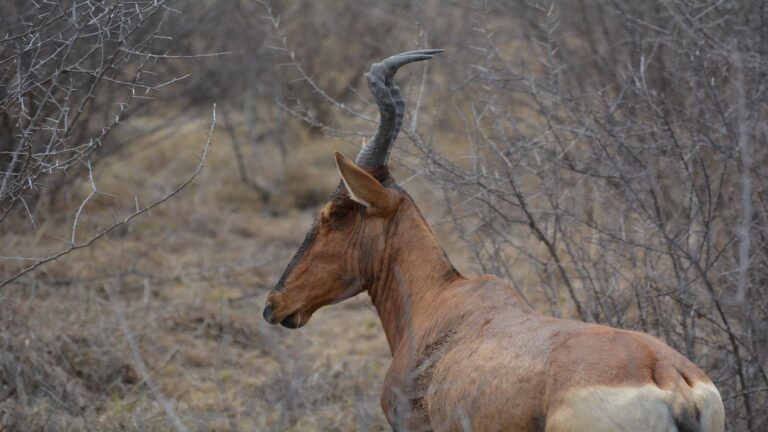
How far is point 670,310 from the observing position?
5.92 m

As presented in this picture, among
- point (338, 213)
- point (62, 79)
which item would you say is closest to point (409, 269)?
point (338, 213)

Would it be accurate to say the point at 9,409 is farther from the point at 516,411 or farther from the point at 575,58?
the point at 575,58

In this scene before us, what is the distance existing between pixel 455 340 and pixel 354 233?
955mm


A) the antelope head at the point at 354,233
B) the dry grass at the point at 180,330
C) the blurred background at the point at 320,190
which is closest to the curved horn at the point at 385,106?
the antelope head at the point at 354,233

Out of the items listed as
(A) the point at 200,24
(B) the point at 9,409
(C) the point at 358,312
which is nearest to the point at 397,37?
(A) the point at 200,24

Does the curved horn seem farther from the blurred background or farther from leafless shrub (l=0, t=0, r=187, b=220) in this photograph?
leafless shrub (l=0, t=0, r=187, b=220)

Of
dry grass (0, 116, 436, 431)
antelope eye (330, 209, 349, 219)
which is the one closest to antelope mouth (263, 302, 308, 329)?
dry grass (0, 116, 436, 431)

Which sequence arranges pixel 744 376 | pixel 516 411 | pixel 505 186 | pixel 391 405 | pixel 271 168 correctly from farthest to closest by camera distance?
pixel 271 168, pixel 505 186, pixel 744 376, pixel 391 405, pixel 516 411

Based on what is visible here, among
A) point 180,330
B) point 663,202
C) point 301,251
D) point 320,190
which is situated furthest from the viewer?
point 320,190

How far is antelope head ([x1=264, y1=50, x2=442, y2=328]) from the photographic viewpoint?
5027 millimetres

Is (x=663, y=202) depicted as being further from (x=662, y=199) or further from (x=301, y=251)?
(x=301, y=251)

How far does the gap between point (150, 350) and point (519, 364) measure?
5.01 metres

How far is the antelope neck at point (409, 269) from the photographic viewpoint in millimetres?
5062

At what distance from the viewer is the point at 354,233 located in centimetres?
524
